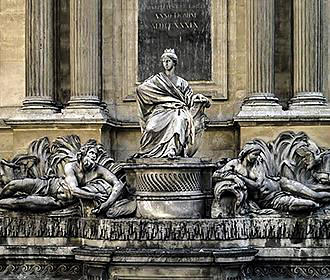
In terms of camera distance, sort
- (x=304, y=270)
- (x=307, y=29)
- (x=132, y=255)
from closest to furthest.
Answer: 1. (x=132, y=255)
2. (x=304, y=270)
3. (x=307, y=29)

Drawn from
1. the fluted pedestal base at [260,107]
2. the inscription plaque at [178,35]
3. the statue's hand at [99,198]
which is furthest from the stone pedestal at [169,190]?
the inscription plaque at [178,35]

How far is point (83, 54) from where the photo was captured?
18.4 meters

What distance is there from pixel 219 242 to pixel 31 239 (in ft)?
11.1

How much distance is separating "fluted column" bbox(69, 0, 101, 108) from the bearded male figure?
2374 millimetres

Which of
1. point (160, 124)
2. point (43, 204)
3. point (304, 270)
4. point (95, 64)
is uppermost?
point (95, 64)

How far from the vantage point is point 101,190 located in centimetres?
1591

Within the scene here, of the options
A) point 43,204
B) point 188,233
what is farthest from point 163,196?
point 43,204

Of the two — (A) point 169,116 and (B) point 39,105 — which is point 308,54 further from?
(B) point 39,105

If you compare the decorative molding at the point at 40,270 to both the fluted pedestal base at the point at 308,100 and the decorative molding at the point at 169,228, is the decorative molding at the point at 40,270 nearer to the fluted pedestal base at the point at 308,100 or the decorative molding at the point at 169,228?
the decorative molding at the point at 169,228

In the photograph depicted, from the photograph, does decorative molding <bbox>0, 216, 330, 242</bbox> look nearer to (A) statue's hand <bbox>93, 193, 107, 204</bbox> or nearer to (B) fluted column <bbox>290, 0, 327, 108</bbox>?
(A) statue's hand <bbox>93, 193, 107, 204</bbox>

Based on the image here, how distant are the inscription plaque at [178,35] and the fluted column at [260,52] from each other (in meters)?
1.06

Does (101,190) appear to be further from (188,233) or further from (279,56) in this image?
(279,56)

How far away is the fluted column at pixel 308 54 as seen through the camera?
17922 mm

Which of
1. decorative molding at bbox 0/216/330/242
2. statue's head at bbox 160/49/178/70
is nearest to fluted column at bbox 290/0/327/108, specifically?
statue's head at bbox 160/49/178/70
